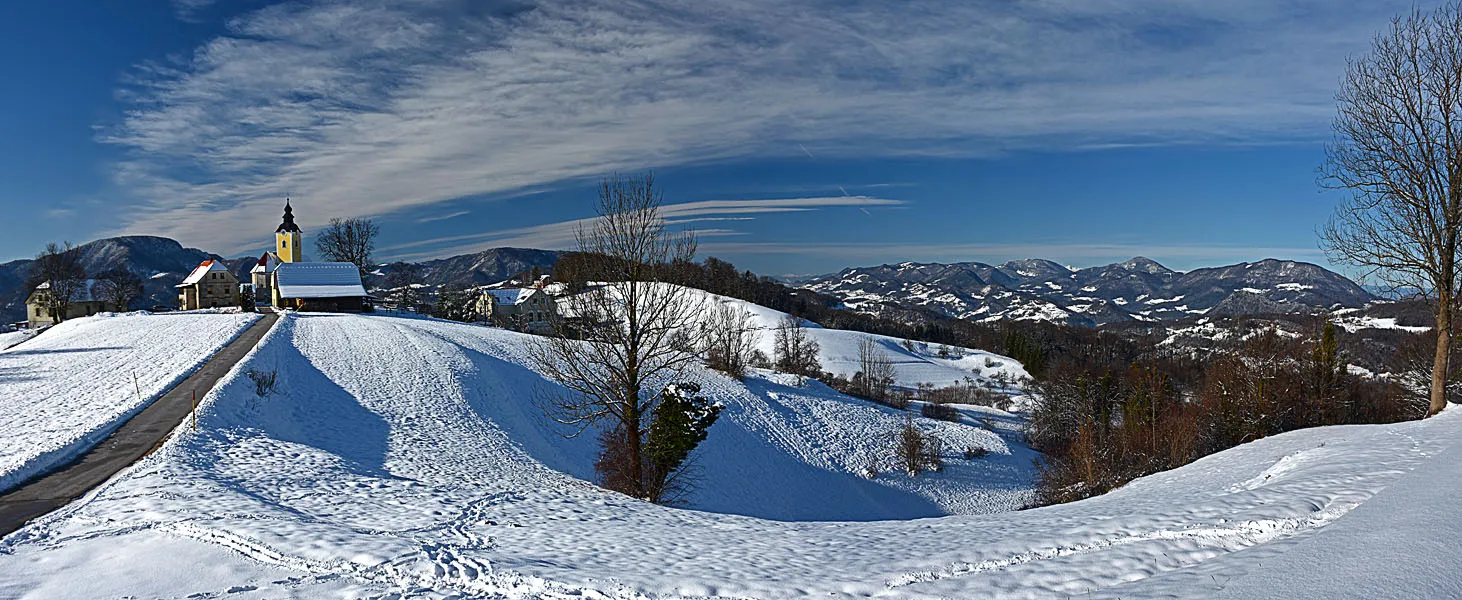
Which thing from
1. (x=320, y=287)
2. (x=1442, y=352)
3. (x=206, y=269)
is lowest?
(x=1442, y=352)

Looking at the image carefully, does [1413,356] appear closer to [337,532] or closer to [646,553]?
[646,553]

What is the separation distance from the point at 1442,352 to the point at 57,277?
85748mm

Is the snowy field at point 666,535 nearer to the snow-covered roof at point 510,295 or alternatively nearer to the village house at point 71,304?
the village house at point 71,304

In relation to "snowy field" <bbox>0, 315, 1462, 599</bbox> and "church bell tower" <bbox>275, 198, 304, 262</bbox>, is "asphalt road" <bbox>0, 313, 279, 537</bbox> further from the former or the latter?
"church bell tower" <bbox>275, 198, 304, 262</bbox>

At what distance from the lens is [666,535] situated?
32.1 feet

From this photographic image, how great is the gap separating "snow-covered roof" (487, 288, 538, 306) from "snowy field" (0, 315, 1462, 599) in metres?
71.6

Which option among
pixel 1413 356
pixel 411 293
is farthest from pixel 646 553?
pixel 411 293

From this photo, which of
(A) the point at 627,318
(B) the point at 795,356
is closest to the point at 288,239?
(B) the point at 795,356

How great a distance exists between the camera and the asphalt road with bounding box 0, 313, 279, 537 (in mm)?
10294

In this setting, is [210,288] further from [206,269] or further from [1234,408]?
[1234,408]

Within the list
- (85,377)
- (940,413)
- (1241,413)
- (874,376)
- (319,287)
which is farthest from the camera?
(874,376)

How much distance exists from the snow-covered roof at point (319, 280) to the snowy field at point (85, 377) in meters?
15.7

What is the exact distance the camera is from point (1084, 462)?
25.9 m

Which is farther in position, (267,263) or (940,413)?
(267,263)
